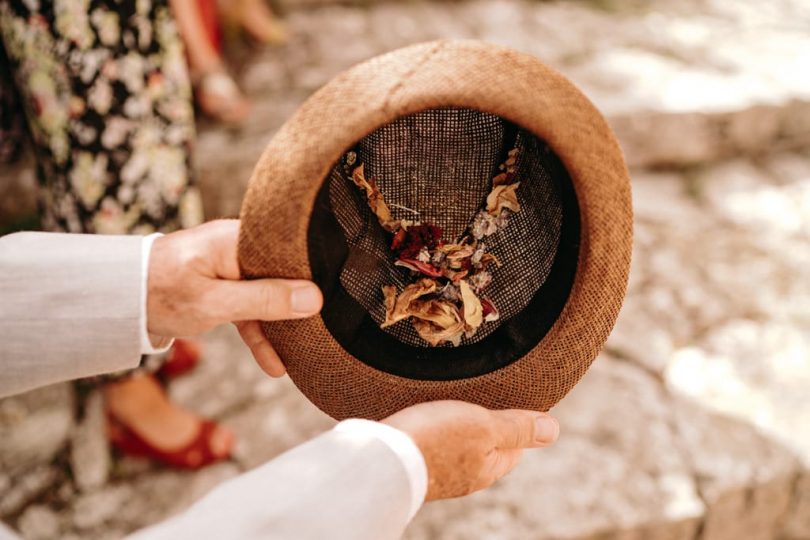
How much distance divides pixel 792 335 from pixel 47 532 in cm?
192

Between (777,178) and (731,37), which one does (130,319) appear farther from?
(731,37)

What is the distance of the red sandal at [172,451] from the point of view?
5.34ft

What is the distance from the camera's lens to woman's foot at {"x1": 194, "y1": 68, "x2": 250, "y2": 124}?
2062 millimetres

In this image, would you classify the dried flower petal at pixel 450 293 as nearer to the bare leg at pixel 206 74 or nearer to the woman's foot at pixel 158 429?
the woman's foot at pixel 158 429

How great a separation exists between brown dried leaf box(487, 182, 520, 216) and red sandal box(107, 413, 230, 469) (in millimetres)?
1091

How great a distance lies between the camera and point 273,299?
0.76 metres

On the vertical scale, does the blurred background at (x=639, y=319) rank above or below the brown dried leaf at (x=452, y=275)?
below

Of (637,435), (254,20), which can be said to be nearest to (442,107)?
(637,435)

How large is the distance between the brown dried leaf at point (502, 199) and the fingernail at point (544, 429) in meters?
0.27

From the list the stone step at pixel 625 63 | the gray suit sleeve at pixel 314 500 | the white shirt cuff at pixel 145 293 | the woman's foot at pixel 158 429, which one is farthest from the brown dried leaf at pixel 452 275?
the stone step at pixel 625 63

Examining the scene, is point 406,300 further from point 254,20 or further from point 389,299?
point 254,20

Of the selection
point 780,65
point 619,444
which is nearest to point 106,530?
point 619,444

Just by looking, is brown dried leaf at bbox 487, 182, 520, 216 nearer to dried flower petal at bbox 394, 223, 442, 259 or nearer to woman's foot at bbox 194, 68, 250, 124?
dried flower petal at bbox 394, 223, 442, 259

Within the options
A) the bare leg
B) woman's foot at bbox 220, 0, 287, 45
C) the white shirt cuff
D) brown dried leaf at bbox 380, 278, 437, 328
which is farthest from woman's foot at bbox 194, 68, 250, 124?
brown dried leaf at bbox 380, 278, 437, 328
